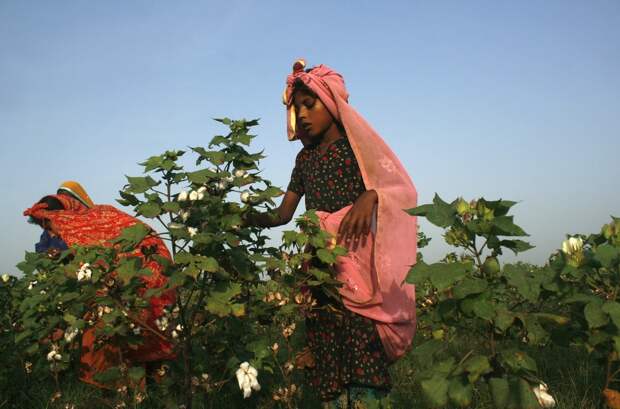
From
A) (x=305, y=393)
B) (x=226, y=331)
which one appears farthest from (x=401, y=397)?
(x=226, y=331)

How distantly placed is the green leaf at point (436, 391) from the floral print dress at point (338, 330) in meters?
1.11

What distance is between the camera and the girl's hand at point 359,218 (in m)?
2.56

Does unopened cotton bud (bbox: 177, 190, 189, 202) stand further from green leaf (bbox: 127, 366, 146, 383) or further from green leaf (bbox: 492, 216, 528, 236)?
green leaf (bbox: 492, 216, 528, 236)

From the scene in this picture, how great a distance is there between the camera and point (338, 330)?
9.02ft

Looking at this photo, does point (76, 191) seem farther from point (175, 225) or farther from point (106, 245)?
point (175, 225)

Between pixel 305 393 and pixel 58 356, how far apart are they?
5.41ft

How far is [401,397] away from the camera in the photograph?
118 inches

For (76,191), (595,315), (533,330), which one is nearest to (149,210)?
(533,330)


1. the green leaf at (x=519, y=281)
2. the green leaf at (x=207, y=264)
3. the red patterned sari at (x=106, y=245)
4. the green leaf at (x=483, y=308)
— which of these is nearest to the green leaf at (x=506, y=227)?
the green leaf at (x=519, y=281)

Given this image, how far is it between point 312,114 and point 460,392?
1.89 meters

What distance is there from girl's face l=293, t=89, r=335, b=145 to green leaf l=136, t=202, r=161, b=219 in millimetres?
1172

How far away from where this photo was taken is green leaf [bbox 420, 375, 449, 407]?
1488mm

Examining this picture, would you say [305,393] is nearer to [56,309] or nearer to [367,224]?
[367,224]

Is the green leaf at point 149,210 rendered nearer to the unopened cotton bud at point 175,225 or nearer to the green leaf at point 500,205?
the unopened cotton bud at point 175,225
